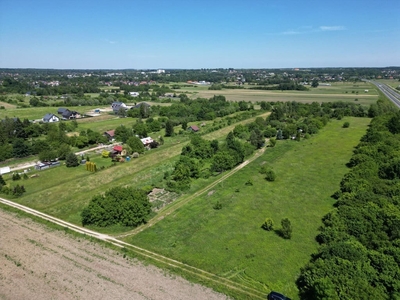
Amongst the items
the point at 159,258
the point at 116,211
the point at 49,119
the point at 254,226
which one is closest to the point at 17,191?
the point at 116,211

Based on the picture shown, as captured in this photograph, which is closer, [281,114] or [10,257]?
[10,257]

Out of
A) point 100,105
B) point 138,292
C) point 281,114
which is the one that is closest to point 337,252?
point 138,292

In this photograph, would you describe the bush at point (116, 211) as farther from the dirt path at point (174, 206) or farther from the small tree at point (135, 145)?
the small tree at point (135, 145)

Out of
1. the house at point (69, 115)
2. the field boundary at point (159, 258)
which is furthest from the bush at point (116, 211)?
the house at point (69, 115)

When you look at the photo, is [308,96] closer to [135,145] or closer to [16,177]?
[135,145]

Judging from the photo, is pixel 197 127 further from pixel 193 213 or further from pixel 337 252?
pixel 337 252
